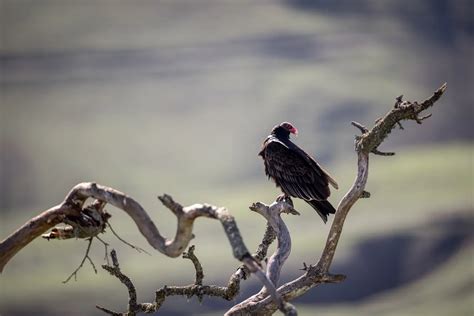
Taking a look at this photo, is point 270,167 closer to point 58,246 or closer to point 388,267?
point 388,267

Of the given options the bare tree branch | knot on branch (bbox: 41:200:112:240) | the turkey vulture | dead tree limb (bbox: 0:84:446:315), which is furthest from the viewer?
the turkey vulture

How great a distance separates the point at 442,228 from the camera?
117m

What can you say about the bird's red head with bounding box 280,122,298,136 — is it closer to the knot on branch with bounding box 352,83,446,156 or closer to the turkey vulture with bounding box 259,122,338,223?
the turkey vulture with bounding box 259,122,338,223

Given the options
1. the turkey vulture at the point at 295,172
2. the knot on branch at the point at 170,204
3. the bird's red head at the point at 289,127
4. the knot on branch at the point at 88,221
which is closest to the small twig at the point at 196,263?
the knot on branch at the point at 88,221

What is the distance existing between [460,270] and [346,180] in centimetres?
1932

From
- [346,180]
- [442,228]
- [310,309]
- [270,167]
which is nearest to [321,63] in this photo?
[346,180]

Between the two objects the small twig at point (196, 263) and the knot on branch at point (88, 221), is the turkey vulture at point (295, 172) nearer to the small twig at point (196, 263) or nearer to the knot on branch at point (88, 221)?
the small twig at point (196, 263)

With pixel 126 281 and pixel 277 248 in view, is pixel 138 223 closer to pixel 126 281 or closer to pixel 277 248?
pixel 277 248

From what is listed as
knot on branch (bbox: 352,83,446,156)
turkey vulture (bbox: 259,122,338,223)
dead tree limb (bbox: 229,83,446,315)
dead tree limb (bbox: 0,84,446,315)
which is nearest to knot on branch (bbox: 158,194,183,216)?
dead tree limb (bbox: 0,84,446,315)

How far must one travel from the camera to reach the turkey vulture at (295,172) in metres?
20.6

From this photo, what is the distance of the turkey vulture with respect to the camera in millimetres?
20594

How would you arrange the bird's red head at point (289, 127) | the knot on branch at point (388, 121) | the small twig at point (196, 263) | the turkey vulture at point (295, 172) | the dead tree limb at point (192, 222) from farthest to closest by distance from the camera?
1. the bird's red head at point (289, 127)
2. the turkey vulture at point (295, 172)
3. the small twig at point (196, 263)
4. the knot on branch at point (388, 121)
5. the dead tree limb at point (192, 222)

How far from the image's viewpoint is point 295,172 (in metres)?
21.5

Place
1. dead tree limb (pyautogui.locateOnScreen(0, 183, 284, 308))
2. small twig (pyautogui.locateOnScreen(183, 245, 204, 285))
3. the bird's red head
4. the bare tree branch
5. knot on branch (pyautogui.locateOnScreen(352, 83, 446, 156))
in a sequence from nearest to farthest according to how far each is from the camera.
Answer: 1. dead tree limb (pyautogui.locateOnScreen(0, 183, 284, 308))
2. the bare tree branch
3. knot on branch (pyautogui.locateOnScreen(352, 83, 446, 156))
4. small twig (pyautogui.locateOnScreen(183, 245, 204, 285))
5. the bird's red head
